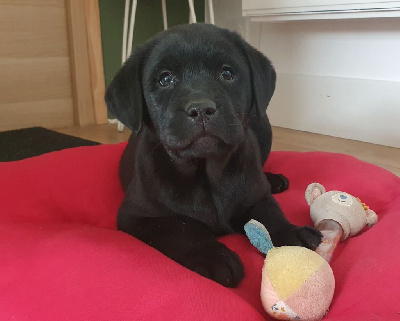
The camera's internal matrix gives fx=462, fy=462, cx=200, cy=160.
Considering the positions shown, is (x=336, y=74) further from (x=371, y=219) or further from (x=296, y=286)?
(x=296, y=286)

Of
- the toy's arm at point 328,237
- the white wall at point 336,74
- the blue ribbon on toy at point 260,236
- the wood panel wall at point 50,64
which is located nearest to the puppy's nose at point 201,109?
the blue ribbon on toy at point 260,236

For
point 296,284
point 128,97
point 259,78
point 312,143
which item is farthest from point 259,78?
point 312,143

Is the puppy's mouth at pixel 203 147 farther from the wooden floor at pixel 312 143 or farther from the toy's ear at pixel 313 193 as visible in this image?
the wooden floor at pixel 312 143

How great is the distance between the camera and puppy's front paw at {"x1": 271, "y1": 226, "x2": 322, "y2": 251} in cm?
107

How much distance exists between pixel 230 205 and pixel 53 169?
0.72 metres

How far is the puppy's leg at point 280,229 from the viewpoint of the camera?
1.08 meters

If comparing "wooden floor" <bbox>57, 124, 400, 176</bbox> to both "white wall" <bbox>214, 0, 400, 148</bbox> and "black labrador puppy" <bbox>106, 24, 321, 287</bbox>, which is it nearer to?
"white wall" <bbox>214, 0, 400, 148</bbox>

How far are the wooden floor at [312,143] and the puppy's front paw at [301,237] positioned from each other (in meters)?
1.10

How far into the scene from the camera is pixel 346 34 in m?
2.69

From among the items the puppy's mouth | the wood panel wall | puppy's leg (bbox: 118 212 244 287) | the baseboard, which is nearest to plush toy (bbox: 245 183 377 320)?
puppy's leg (bbox: 118 212 244 287)

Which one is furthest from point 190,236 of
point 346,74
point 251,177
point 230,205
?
point 346,74

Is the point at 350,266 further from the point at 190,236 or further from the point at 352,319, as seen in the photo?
the point at 190,236

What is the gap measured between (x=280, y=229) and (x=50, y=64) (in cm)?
252

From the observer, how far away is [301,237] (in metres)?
1.08
